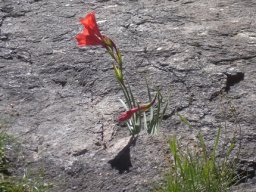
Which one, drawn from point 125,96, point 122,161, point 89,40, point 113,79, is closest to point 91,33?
point 89,40

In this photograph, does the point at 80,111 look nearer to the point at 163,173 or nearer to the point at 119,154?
the point at 119,154

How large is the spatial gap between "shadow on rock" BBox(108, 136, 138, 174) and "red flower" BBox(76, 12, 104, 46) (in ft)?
1.64

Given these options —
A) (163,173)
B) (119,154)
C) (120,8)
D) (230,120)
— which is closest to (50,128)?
(119,154)

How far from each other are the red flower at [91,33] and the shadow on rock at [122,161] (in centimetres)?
50

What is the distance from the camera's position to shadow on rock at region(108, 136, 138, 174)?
2832 millimetres

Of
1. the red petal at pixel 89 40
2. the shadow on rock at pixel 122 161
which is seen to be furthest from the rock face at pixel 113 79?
the red petal at pixel 89 40

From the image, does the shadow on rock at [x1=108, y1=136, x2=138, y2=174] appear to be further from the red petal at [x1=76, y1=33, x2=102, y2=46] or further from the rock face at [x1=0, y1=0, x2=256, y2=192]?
the red petal at [x1=76, y1=33, x2=102, y2=46]

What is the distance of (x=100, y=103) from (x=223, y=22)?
107 cm

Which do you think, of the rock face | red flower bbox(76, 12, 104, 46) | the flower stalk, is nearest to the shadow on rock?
the rock face

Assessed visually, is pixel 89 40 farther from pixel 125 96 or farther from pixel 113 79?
pixel 113 79

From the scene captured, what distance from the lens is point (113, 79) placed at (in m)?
3.43

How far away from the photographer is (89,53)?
12.1ft

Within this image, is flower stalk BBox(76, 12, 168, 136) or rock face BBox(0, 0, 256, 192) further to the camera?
rock face BBox(0, 0, 256, 192)

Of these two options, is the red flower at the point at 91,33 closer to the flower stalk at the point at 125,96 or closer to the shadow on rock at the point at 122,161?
the flower stalk at the point at 125,96
